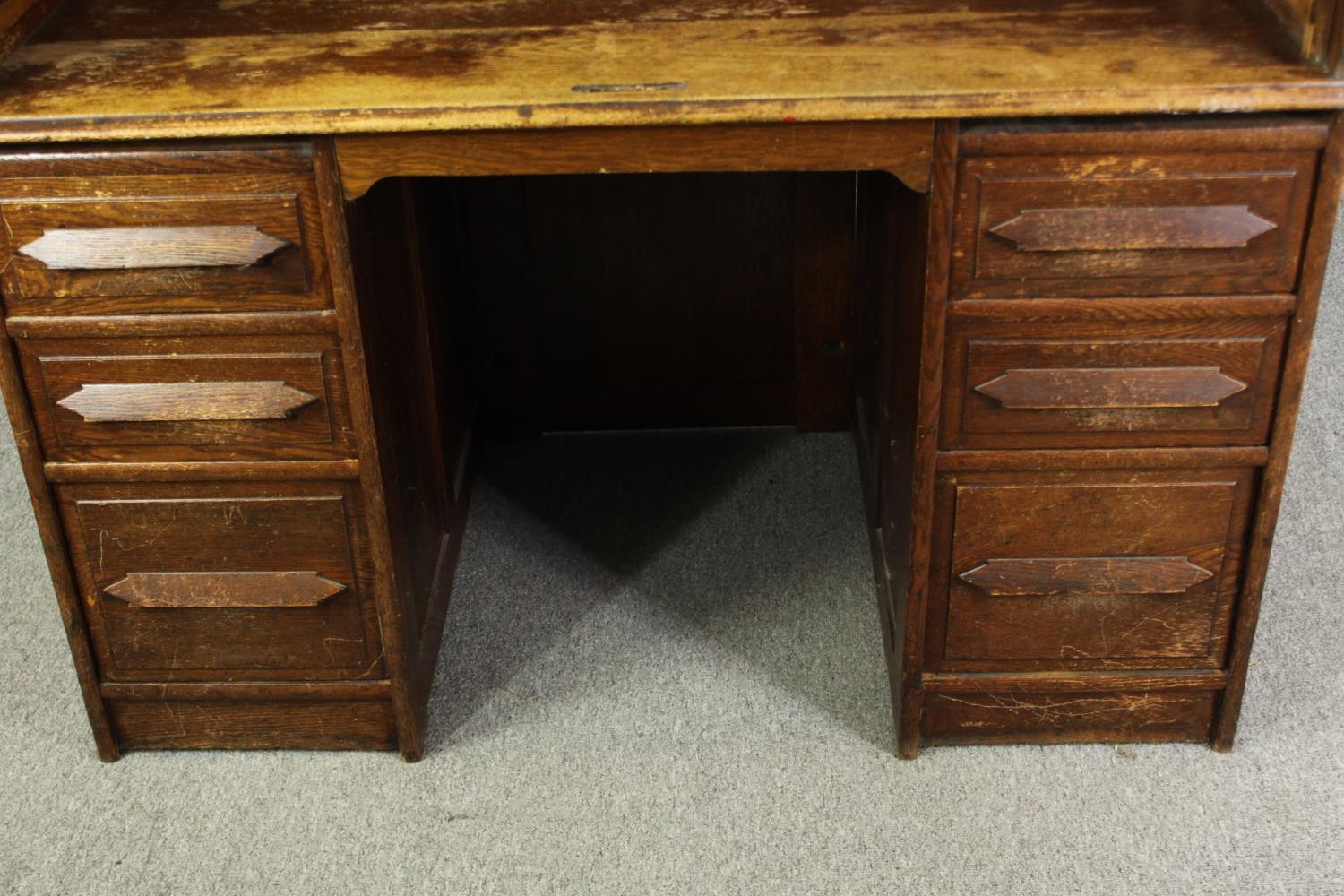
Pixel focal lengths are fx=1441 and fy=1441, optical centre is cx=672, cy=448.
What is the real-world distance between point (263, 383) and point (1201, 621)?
1353 mm

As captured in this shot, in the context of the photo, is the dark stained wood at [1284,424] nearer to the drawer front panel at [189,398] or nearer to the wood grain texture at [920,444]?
the wood grain texture at [920,444]

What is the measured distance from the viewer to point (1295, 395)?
1.88 m

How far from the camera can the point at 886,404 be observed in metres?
2.38

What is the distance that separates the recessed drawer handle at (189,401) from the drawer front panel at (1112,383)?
88 cm

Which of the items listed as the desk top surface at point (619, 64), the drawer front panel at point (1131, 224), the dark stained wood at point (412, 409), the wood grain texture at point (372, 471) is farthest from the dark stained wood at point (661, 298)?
the drawer front panel at point (1131, 224)

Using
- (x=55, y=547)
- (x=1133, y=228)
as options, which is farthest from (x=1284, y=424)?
(x=55, y=547)

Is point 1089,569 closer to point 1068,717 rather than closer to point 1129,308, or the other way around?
point 1068,717

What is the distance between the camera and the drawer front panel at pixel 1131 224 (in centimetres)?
175

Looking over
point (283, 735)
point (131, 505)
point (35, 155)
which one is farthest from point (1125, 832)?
point (35, 155)

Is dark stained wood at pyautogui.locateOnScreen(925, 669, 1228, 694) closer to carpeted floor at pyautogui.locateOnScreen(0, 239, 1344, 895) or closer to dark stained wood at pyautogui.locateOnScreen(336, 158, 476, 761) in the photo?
carpeted floor at pyautogui.locateOnScreen(0, 239, 1344, 895)

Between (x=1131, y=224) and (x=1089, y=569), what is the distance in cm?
51

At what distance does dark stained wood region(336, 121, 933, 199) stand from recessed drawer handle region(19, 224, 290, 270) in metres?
0.16

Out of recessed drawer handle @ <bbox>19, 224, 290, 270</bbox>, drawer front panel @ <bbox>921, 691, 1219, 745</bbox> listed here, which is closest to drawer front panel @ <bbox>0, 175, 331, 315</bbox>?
recessed drawer handle @ <bbox>19, 224, 290, 270</bbox>

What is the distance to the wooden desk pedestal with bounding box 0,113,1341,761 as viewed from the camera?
177 cm
